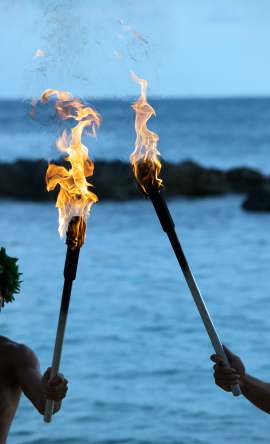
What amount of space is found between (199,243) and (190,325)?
598 centimetres

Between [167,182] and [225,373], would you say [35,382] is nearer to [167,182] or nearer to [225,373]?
[225,373]

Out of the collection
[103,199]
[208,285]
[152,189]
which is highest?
[152,189]

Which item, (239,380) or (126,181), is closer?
(239,380)

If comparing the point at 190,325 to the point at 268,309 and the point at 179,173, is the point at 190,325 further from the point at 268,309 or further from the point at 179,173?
the point at 179,173

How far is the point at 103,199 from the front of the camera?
23.9m

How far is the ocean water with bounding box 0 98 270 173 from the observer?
114 ft

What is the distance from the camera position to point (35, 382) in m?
4.27

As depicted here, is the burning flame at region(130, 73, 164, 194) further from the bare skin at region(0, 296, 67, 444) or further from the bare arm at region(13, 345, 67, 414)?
the bare skin at region(0, 296, 67, 444)

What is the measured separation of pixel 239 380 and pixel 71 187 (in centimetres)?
83

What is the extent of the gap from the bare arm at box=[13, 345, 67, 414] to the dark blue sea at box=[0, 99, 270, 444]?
0.78 meters

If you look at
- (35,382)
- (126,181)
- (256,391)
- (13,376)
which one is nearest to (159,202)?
(256,391)

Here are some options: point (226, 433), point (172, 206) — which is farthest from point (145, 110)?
point (172, 206)

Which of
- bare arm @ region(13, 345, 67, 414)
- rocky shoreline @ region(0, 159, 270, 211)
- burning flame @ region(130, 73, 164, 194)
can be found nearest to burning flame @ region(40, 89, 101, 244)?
burning flame @ region(130, 73, 164, 194)

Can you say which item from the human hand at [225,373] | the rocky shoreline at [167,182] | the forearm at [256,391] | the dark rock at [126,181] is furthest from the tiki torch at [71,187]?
the dark rock at [126,181]
